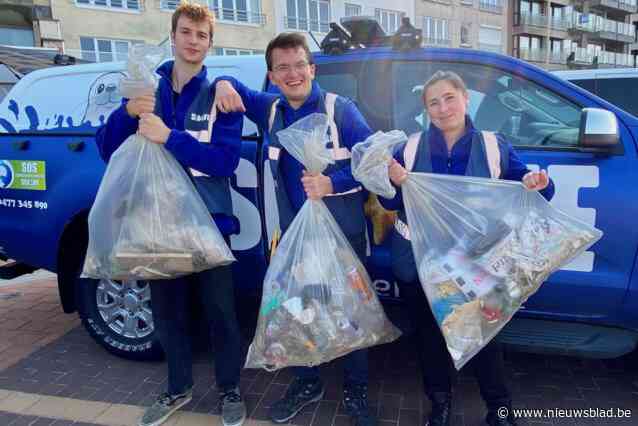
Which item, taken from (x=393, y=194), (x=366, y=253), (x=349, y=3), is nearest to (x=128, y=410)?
(x=366, y=253)

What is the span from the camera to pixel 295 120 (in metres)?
2.27

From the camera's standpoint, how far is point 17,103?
132 inches

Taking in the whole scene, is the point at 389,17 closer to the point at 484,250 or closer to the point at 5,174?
the point at 5,174

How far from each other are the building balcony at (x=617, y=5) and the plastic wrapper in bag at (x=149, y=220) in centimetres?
5080

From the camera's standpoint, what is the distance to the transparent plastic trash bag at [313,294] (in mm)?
2160

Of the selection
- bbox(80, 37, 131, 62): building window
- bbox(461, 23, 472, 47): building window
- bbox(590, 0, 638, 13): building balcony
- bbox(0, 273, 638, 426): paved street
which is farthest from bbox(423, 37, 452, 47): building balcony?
bbox(0, 273, 638, 426): paved street

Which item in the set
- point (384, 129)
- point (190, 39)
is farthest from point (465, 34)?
point (190, 39)

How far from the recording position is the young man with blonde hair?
7.22ft

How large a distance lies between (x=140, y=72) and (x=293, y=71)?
0.65 metres

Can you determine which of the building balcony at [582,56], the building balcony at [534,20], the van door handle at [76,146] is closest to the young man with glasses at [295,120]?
the van door handle at [76,146]

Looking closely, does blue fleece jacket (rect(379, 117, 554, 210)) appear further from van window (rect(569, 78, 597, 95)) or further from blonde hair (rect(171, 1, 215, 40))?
van window (rect(569, 78, 597, 95))

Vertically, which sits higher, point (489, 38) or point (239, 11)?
point (489, 38)

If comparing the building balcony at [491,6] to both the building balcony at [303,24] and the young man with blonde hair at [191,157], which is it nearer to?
the building balcony at [303,24]

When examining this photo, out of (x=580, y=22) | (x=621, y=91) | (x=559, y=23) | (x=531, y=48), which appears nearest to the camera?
(x=621, y=91)
